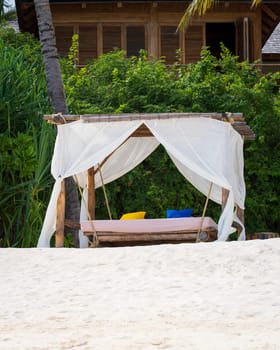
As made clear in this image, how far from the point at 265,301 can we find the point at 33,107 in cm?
653

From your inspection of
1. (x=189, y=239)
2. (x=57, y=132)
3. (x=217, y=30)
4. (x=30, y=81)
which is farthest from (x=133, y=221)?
(x=217, y=30)

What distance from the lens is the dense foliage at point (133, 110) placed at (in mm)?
13266

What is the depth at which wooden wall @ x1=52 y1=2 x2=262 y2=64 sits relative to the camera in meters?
22.0

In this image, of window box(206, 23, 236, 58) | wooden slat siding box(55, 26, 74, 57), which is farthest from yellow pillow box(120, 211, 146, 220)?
window box(206, 23, 236, 58)

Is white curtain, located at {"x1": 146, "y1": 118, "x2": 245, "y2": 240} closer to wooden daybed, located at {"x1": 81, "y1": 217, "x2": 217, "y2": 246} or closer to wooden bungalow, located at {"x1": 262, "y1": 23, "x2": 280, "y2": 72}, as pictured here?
wooden daybed, located at {"x1": 81, "y1": 217, "x2": 217, "y2": 246}

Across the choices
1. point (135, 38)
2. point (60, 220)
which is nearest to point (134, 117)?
point (60, 220)

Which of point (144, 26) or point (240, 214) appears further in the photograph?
point (144, 26)

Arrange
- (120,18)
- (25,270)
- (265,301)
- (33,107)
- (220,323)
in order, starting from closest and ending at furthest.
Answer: (220,323) → (265,301) → (25,270) → (33,107) → (120,18)

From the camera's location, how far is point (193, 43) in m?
22.5

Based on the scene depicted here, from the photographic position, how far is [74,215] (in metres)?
14.2

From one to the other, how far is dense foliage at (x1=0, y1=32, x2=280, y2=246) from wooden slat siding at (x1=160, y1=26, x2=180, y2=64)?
5007 mm

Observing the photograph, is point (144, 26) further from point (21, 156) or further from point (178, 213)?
point (21, 156)

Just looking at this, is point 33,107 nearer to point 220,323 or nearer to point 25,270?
point 25,270

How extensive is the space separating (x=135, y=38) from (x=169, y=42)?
2.47ft
